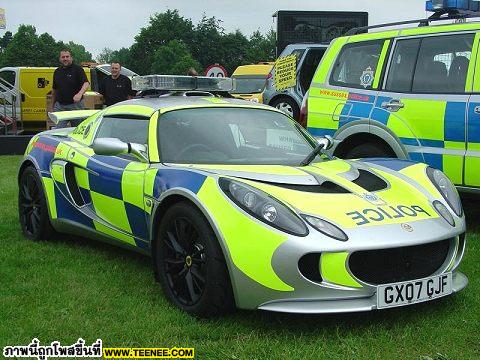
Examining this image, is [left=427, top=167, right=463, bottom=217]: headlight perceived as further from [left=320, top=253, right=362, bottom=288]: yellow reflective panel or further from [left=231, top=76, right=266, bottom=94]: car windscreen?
[left=231, top=76, right=266, bottom=94]: car windscreen

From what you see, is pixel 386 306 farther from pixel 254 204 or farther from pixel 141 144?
pixel 141 144

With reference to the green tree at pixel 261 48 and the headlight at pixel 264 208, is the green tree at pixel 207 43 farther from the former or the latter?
the headlight at pixel 264 208

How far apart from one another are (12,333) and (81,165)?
1652 mm

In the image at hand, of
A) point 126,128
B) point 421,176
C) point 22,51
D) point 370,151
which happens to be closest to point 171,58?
point 22,51

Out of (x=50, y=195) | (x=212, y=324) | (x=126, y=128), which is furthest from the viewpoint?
(x=50, y=195)

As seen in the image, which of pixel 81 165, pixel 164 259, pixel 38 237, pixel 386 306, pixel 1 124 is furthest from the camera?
pixel 1 124

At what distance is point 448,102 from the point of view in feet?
18.3

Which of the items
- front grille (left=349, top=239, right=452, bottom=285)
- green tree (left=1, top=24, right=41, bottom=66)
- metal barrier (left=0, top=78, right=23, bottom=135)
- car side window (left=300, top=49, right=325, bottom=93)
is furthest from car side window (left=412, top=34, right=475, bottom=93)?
green tree (left=1, top=24, right=41, bottom=66)

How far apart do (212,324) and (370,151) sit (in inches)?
122

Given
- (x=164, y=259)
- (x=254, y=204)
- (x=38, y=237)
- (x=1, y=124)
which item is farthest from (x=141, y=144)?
(x=1, y=124)

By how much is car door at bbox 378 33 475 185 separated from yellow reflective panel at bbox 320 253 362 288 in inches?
103

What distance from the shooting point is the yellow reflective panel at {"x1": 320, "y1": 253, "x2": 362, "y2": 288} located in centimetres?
324

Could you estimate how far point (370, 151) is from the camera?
241 inches

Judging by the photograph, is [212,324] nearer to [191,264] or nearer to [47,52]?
[191,264]
